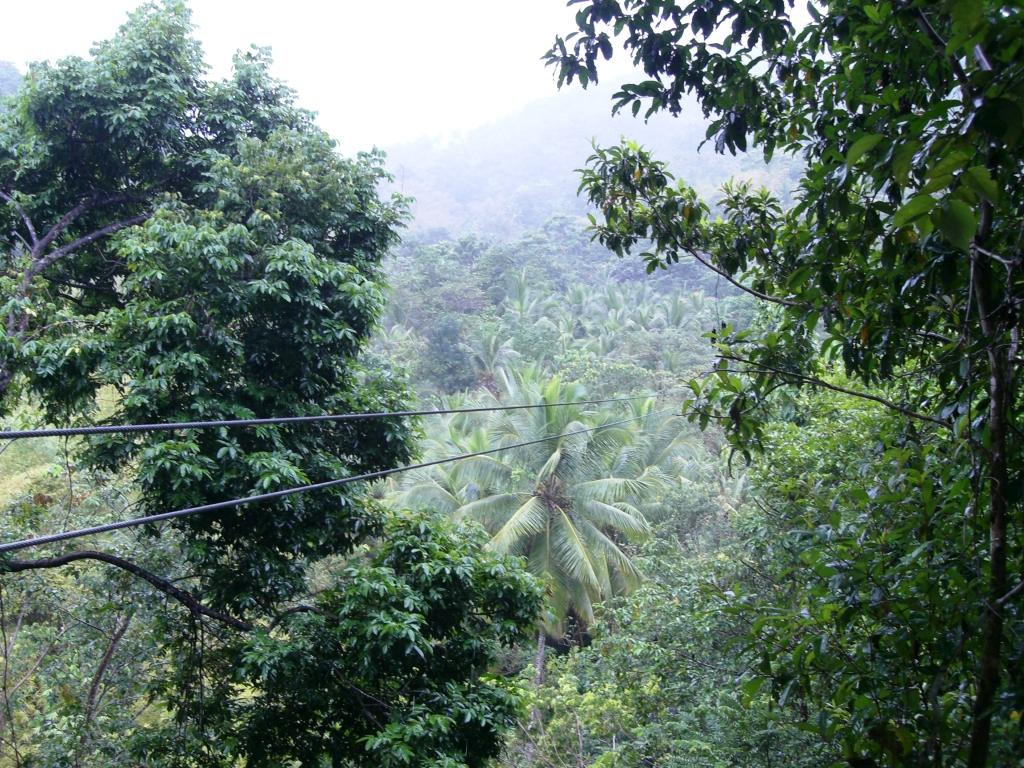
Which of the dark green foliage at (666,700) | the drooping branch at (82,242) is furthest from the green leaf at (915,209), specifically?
the dark green foliage at (666,700)

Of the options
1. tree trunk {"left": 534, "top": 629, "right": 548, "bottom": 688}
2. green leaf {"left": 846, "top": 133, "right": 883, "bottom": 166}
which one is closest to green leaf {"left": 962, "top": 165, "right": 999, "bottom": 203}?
green leaf {"left": 846, "top": 133, "right": 883, "bottom": 166}

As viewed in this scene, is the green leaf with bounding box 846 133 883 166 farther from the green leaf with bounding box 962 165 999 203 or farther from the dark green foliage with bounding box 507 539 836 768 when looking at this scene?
the dark green foliage with bounding box 507 539 836 768

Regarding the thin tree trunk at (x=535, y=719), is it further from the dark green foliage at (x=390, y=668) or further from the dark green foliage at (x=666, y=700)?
the dark green foliage at (x=390, y=668)

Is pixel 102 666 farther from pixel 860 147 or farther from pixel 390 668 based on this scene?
pixel 860 147

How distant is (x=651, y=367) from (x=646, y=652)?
13381 millimetres

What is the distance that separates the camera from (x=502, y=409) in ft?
20.0

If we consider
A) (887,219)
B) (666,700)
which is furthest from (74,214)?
(666,700)

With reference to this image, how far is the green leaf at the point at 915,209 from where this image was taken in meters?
1.15

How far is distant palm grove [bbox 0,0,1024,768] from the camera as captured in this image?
1888mm

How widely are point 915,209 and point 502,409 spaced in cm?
502

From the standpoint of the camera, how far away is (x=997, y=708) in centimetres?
156

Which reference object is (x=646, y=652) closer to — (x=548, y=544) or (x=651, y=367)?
(x=548, y=544)

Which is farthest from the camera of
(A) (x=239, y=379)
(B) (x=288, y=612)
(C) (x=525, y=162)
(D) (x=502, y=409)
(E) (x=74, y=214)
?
(C) (x=525, y=162)

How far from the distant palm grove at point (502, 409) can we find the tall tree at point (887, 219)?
0.01 metres
